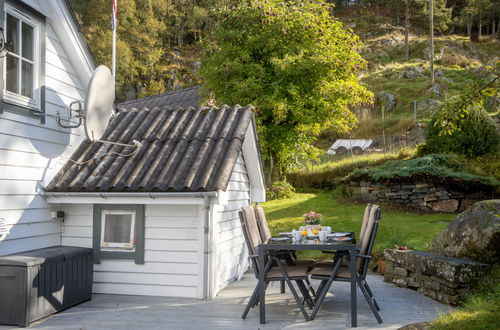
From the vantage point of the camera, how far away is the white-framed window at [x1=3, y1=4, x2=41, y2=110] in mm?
5922

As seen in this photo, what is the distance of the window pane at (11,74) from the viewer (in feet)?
19.4

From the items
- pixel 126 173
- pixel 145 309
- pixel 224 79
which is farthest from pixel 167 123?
pixel 224 79

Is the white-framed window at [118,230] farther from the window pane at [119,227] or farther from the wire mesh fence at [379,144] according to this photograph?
the wire mesh fence at [379,144]

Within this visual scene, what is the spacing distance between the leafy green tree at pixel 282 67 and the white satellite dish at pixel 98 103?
337 inches

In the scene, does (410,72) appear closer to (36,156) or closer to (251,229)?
(251,229)

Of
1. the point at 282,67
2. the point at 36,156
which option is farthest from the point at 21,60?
the point at 282,67

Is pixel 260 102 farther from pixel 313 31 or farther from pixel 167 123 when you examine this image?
pixel 167 123

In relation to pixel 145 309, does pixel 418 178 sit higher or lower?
higher

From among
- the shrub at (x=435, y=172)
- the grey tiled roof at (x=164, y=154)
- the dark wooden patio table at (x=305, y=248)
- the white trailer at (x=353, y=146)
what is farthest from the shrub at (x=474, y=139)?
the dark wooden patio table at (x=305, y=248)

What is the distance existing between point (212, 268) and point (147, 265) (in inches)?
39.1

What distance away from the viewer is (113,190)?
638cm

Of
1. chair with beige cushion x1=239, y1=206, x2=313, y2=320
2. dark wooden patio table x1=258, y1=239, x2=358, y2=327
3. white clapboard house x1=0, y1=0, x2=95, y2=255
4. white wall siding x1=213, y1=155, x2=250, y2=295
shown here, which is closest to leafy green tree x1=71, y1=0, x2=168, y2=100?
white wall siding x1=213, y1=155, x2=250, y2=295

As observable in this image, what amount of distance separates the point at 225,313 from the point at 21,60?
14.2ft

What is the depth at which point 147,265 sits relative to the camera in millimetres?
6668
